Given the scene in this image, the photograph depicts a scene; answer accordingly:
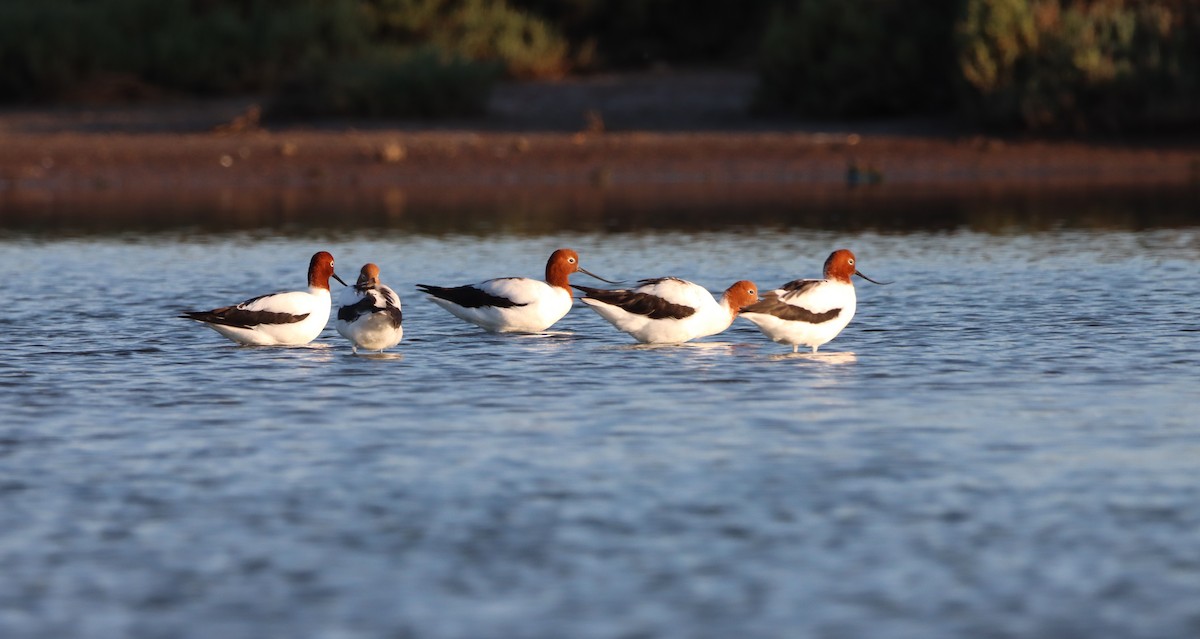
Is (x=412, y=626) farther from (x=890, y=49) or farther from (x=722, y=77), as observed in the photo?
(x=722, y=77)

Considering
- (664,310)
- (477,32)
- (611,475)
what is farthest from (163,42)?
(611,475)

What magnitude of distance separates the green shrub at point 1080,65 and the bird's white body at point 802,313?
52.5 ft

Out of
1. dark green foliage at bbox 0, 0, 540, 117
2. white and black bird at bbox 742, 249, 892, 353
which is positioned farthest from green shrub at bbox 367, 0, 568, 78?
white and black bird at bbox 742, 249, 892, 353

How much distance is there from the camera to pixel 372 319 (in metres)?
11.5

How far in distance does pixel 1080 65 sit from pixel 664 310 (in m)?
16.5

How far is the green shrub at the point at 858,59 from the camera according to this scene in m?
28.7

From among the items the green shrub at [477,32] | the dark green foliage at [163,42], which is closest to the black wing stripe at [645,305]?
the dark green foliage at [163,42]

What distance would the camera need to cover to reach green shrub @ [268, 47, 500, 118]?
28656 millimetres

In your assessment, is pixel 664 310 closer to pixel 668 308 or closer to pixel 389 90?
pixel 668 308

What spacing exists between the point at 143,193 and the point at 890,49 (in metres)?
11.4

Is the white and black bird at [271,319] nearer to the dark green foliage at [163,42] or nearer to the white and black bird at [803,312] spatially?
the white and black bird at [803,312]

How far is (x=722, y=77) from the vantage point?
107 feet

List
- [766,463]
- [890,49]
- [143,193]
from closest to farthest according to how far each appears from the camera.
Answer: [766,463] < [143,193] < [890,49]

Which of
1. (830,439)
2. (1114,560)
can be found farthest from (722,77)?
(1114,560)
